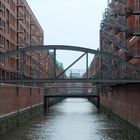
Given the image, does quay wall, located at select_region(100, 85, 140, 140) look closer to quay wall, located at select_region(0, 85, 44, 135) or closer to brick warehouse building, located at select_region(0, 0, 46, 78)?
brick warehouse building, located at select_region(0, 0, 46, 78)

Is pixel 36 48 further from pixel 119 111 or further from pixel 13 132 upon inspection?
pixel 119 111

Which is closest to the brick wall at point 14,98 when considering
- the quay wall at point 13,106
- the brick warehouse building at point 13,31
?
the quay wall at point 13,106

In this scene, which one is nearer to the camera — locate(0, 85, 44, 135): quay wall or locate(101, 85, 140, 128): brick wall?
locate(101, 85, 140, 128): brick wall

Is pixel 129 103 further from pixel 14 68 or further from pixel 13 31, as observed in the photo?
pixel 13 31

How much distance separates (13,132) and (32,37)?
166ft

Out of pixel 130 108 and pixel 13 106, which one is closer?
pixel 130 108

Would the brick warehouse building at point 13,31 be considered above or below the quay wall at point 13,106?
above

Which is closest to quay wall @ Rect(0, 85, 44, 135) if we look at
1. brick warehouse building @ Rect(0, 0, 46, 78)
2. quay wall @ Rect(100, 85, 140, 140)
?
brick warehouse building @ Rect(0, 0, 46, 78)

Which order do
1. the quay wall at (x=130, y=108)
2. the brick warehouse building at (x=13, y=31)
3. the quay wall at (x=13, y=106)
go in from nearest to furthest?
1. the quay wall at (x=130, y=108)
2. the quay wall at (x=13, y=106)
3. the brick warehouse building at (x=13, y=31)

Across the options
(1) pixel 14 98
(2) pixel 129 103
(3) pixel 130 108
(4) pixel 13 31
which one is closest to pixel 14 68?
(4) pixel 13 31

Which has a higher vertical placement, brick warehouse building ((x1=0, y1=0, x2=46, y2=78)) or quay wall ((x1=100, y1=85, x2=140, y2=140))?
brick warehouse building ((x1=0, y1=0, x2=46, y2=78))

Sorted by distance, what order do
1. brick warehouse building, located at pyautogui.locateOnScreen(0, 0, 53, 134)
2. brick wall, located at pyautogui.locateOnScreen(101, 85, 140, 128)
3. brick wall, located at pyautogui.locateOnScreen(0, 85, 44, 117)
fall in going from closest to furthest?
brick wall, located at pyautogui.locateOnScreen(101, 85, 140, 128) → brick wall, located at pyautogui.locateOnScreen(0, 85, 44, 117) → brick warehouse building, located at pyautogui.locateOnScreen(0, 0, 53, 134)

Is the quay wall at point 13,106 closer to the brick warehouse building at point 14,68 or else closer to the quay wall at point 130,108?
the brick warehouse building at point 14,68

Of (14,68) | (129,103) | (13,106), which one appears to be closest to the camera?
→ (129,103)
